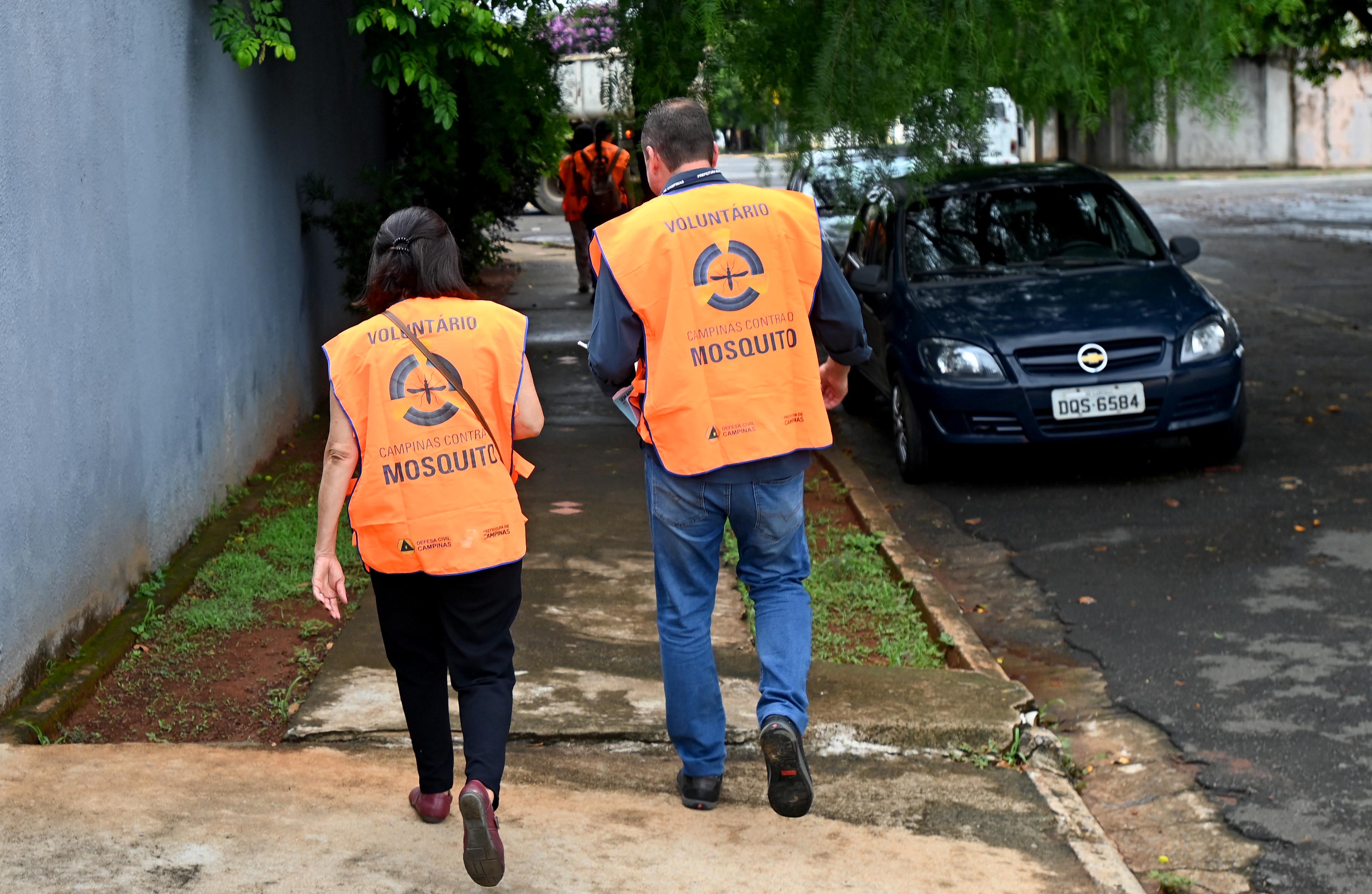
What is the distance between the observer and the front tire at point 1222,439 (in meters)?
8.30

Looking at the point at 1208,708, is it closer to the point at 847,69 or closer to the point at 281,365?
A: the point at 847,69

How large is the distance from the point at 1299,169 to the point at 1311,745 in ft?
121

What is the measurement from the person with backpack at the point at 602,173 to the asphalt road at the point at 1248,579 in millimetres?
5109

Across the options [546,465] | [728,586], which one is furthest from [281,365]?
[728,586]

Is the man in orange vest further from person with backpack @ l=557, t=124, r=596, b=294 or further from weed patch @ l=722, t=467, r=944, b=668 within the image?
person with backpack @ l=557, t=124, r=596, b=294

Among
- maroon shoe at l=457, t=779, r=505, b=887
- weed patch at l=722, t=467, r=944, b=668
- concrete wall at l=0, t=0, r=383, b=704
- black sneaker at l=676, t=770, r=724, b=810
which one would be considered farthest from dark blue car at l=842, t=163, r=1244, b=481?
maroon shoe at l=457, t=779, r=505, b=887

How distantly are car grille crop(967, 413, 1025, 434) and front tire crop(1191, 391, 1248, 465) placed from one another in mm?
1034

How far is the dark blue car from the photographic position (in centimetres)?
802

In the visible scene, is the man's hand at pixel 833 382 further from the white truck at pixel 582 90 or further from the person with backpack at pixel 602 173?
the person with backpack at pixel 602 173

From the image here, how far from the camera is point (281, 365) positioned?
8.99m

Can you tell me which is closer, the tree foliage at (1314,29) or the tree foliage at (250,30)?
the tree foliage at (1314,29)

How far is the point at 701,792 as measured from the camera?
162 inches

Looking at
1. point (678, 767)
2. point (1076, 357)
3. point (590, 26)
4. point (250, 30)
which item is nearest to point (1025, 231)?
point (1076, 357)

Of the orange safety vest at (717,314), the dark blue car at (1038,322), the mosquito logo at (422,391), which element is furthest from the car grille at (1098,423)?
the mosquito logo at (422,391)
